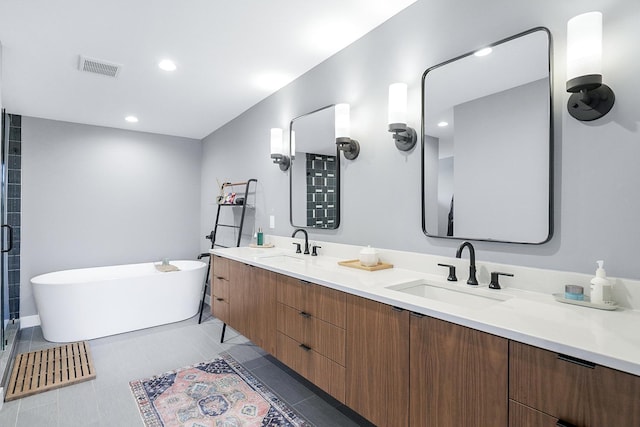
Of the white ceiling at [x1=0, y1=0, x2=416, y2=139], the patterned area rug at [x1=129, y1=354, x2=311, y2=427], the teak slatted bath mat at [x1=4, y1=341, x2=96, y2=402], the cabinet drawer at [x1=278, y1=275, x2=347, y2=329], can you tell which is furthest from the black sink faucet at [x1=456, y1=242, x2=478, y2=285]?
the teak slatted bath mat at [x1=4, y1=341, x2=96, y2=402]

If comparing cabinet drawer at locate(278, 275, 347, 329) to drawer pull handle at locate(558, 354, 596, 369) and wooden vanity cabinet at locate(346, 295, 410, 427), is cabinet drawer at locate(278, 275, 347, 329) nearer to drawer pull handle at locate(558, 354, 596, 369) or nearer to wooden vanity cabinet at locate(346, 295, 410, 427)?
wooden vanity cabinet at locate(346, 295, 410, 427)

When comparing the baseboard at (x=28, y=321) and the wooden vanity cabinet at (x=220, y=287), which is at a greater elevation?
the wooden vanity cabinet at (x=220, y=287)

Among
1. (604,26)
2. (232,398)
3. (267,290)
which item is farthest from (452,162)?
(232,398)

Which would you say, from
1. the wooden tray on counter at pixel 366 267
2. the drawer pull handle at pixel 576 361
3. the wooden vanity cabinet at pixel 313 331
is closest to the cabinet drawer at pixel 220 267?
the wooden vanity cabinet at pixel 313 331

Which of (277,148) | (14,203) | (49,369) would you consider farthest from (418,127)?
(14,203)

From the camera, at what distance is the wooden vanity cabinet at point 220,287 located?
2.79 metres

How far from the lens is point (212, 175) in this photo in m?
4.77

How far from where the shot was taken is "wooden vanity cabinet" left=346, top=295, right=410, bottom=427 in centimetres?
130

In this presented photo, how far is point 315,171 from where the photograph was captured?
2.70m

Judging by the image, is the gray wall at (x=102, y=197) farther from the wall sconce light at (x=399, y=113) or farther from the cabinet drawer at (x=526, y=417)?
the cabinet drawer at (x=526, y=417)

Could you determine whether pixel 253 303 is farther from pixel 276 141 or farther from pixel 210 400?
pixel 276 141

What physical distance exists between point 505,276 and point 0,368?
137 inches

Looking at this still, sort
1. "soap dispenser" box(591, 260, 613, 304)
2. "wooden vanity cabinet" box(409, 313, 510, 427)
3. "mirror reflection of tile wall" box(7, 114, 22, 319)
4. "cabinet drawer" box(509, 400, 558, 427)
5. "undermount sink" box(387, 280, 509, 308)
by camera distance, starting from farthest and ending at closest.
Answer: "mirror reflection of tile wall" box(7, 114, 22, 319) → "undermount sink" box(387, 280, 509, 308) → "soap dispenser" box(591, 260, 613, 304) → "wooden vanity cabinet" box(409, 313, 510, 427) → "cabinet drawer" box(509, 400, 558, 427)

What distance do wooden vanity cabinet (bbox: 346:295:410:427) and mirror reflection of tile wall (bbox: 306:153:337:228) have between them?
1.09m
